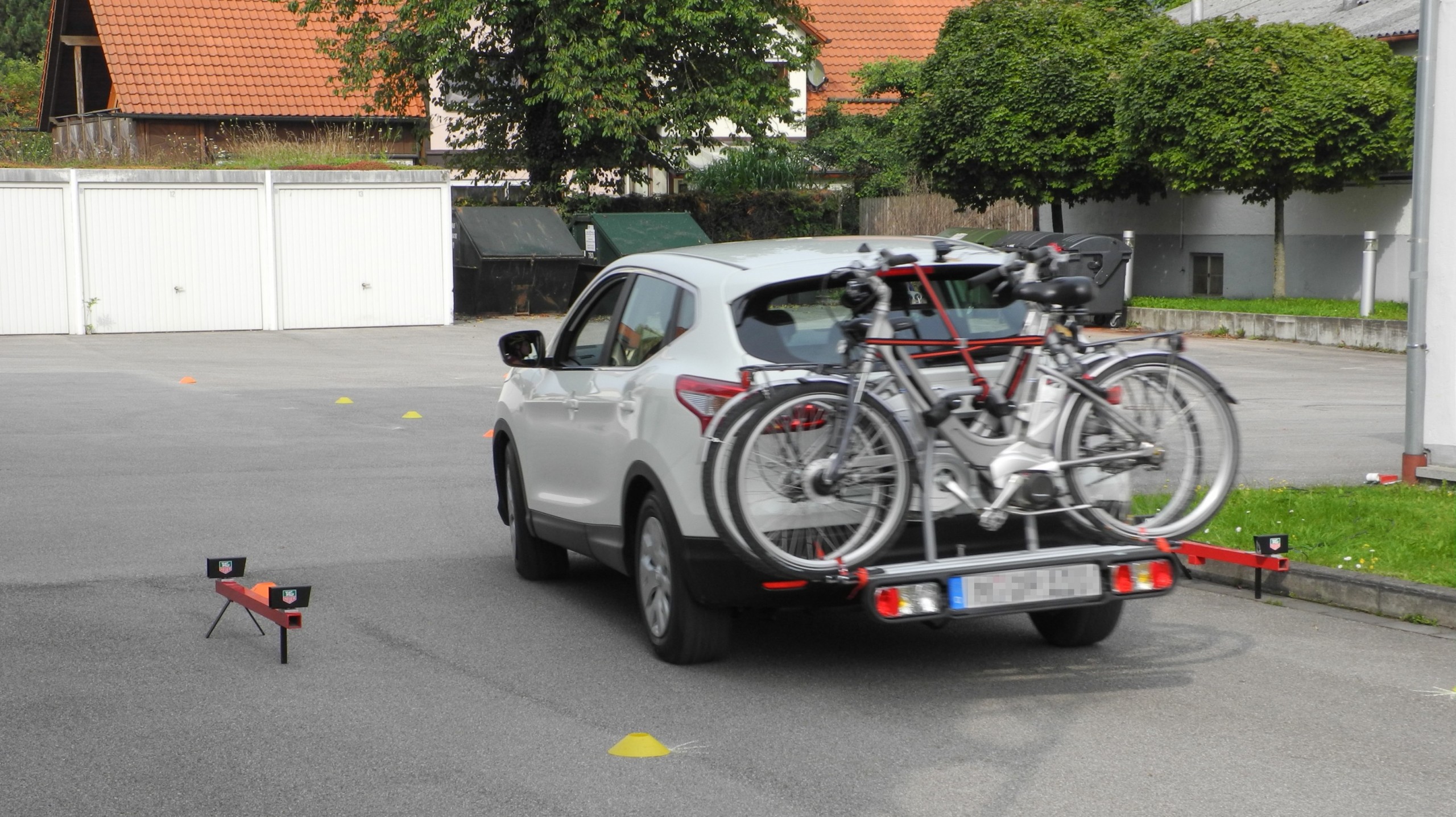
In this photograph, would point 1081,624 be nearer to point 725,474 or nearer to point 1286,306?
point 725,474

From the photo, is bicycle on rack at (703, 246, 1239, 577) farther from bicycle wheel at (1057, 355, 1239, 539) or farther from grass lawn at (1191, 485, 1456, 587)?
grass lawn at (1191, 485, 1456, 587)

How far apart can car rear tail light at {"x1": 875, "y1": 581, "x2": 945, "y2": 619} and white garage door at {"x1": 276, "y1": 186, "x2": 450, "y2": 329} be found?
77.0ft

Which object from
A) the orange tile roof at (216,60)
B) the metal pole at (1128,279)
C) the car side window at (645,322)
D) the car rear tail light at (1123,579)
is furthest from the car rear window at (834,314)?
the orange tile roof at (216,60)

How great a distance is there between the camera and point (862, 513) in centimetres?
573

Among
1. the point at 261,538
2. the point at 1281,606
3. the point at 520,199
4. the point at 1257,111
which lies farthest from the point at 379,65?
the point at 1281,606

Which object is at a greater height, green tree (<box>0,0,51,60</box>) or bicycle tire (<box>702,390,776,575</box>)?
green tree (<box>0,0,51,60</box>)

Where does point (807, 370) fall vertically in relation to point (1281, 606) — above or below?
above

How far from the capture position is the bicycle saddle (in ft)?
19.1

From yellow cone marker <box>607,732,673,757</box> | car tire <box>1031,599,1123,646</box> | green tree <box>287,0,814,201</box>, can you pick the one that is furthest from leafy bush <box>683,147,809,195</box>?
yellow cone marker <box>607,732,673,757</box>

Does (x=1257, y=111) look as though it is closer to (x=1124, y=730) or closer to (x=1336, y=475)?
(x=1336, y=475)

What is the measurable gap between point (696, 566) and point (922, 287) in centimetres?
130

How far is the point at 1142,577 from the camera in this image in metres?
5.70

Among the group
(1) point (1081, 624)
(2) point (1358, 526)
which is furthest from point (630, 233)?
(1) point (1081, 624)

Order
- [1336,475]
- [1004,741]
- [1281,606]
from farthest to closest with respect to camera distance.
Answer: [1336,475] → [1281,606] → [1004,741]
